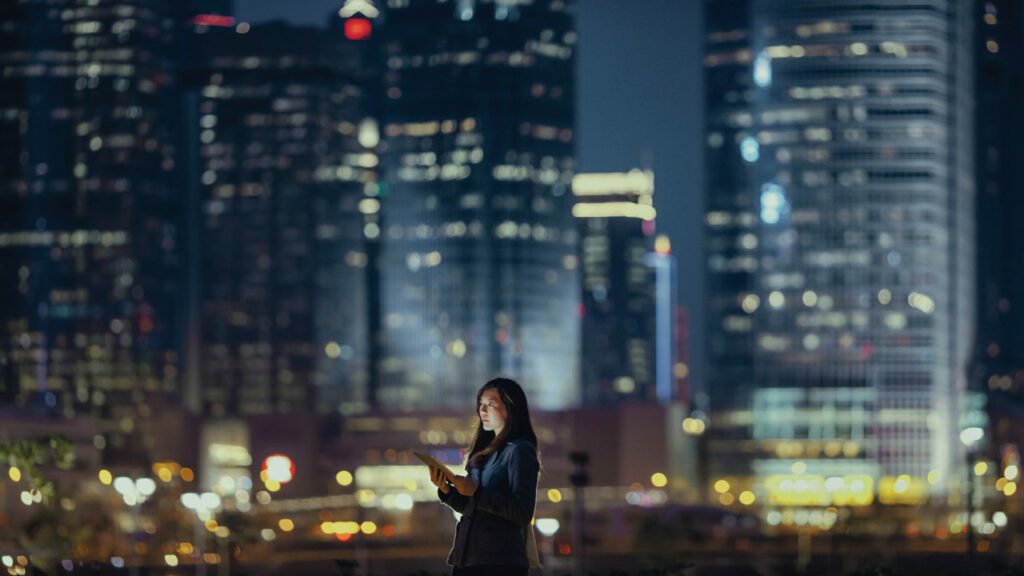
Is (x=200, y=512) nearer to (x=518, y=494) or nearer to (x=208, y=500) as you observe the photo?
(x=208, y=500)

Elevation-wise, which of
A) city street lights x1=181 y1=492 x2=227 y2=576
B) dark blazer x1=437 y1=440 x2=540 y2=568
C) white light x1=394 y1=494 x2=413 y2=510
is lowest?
white light x1=394 y1=494 x2=413 y2=510

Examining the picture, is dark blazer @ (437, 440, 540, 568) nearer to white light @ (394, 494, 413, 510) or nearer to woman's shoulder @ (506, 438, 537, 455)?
woman's shoulder @ (506, 438, 537, 455)

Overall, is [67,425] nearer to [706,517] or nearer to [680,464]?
[706,517]

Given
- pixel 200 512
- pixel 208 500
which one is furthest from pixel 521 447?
pixel 208 500

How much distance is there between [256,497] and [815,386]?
61.6 m

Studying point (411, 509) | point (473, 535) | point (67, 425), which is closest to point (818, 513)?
point (411, 509)

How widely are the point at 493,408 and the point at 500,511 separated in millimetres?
620

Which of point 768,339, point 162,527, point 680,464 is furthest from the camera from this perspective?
point 768,339

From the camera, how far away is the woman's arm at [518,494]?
12.7 metres

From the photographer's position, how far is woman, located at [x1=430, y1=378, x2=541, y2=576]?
12.7 m

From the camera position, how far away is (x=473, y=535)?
42.2 feet

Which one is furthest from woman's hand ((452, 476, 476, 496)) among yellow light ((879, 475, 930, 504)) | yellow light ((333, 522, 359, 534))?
yellow light ((879, 475, 930, 504))

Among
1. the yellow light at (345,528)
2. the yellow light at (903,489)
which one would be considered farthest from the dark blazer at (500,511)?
the yellow light at (903,489)

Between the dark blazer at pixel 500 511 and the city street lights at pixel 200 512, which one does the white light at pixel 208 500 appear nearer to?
the city street lights at pixel 200 512
